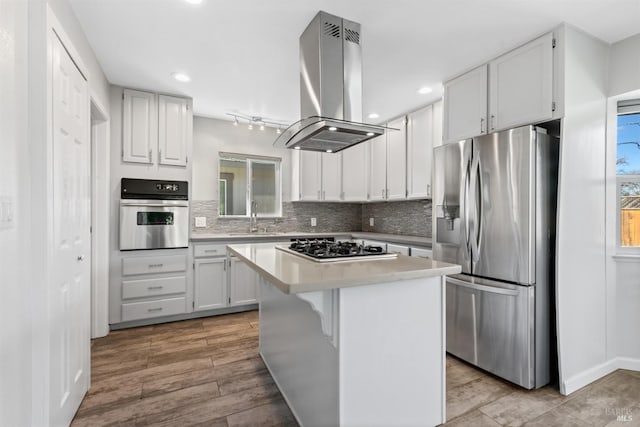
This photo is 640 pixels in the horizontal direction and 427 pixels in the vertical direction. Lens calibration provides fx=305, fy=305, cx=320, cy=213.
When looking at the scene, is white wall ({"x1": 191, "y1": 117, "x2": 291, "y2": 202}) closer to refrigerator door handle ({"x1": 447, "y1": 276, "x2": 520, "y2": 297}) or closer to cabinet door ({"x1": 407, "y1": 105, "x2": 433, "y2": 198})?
cabinet door ({"x1": 407, "y1": 105, "x2": 433, "y2": 198})

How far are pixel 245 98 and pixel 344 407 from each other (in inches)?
123

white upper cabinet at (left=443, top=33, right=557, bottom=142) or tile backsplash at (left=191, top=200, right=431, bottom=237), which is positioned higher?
white upper cabinet at (left=443, top=33, right=557, bottom=142)

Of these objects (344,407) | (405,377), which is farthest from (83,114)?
(405,377)

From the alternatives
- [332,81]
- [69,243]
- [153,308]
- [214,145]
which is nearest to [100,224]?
[153,308]

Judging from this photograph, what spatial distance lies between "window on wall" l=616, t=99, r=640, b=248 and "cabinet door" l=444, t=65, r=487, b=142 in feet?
3.53

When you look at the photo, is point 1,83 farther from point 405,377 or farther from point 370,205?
point 370,205

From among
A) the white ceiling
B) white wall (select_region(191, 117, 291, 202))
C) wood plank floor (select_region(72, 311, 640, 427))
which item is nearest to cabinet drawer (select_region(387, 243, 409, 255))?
wood plank floor (select_region(72, 311, 640, 427))

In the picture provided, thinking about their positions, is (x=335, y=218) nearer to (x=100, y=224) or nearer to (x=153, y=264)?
(x=153, y=264)

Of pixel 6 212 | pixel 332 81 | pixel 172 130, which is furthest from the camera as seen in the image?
pixel 172 130

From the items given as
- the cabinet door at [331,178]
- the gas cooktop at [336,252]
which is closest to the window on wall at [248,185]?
the cabinet door at [331,178]

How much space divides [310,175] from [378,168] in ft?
3.22

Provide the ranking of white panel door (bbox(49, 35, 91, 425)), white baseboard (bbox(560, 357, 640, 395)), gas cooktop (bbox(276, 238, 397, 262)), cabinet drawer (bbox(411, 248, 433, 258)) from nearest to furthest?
1. white panel door (bbox(49, 35, 91, 425))
2. gas cooktop (bbox(276, 238, 397, 262))
3. white baseboard (bbox(560, 357, 640, 395))
4. cabinet drawer (bbox(411, 248, 433, 258))

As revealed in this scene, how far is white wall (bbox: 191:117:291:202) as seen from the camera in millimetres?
4047

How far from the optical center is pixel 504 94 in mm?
2367
